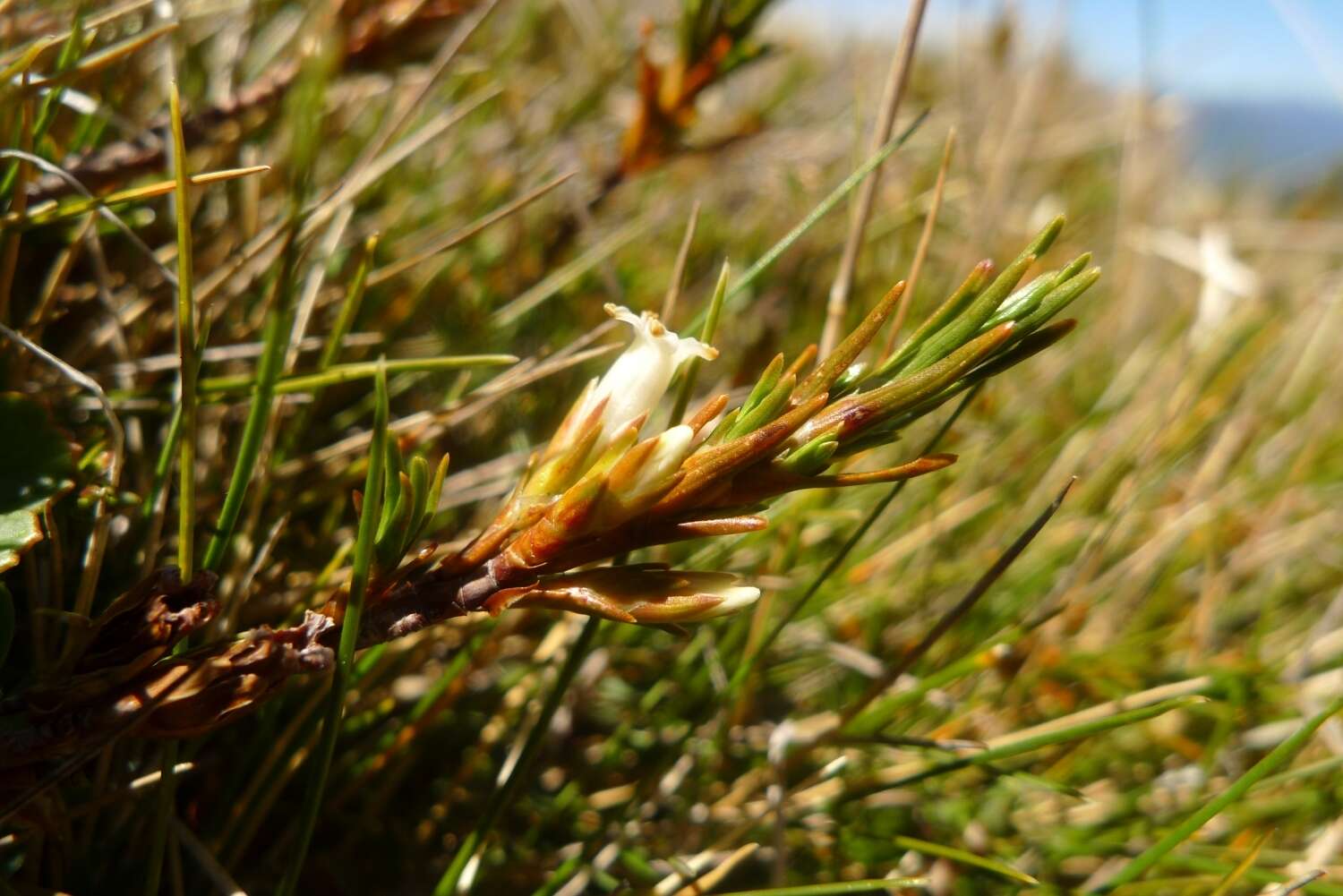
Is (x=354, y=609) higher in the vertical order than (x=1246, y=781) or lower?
higher

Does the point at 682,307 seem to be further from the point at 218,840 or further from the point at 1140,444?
the point at 218,840

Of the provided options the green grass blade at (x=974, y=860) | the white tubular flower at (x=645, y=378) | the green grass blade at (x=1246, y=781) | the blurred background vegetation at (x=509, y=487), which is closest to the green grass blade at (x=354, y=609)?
the blurred background vegetation at (x=509, y=487)

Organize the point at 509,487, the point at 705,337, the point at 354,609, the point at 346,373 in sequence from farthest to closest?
the point at 509,487 < the point at 346,373 < the point at 705,337 < the point at 354,609

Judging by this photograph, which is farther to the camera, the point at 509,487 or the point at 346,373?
the point at 509,487

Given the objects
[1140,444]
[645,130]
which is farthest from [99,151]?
[1140,444]

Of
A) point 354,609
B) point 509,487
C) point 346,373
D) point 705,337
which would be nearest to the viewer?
point 354,609

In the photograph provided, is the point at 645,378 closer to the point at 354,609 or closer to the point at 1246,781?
the point at 354,609

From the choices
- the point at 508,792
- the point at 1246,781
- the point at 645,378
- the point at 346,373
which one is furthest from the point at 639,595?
the point at 1246,781

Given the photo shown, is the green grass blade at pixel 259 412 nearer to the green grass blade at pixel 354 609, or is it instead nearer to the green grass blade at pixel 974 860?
the green grass blade at pixel 354 609

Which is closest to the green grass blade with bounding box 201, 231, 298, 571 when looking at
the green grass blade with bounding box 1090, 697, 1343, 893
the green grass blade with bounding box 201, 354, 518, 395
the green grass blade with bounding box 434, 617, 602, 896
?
the green grass blade with bounding box 201, 354, 518, 395

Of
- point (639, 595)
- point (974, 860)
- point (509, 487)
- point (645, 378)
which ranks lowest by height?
point (974, 860)
